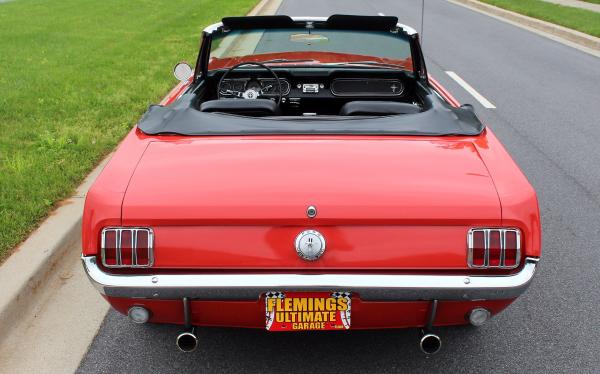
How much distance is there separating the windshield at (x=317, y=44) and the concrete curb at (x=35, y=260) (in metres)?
1.42

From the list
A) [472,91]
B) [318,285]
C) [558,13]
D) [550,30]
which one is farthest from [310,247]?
[558,13]

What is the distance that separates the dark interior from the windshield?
0.30ft

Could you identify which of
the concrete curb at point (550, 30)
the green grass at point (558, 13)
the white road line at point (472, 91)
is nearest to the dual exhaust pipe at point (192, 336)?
the white road line at point (472, 91)

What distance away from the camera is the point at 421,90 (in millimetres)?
3924

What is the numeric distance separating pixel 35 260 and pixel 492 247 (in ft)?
8.62

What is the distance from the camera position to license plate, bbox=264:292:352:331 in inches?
96.4

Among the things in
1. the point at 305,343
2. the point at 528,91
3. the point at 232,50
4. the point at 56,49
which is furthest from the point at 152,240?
the point at 56,49

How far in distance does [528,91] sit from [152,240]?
8250mm

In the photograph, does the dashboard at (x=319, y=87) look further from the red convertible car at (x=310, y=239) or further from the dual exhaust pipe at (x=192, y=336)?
the dual exhaust pipe at (x=192, y=336)

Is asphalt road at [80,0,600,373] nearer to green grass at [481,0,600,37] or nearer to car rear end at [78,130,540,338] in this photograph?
car rear end at [78,130,540,338]

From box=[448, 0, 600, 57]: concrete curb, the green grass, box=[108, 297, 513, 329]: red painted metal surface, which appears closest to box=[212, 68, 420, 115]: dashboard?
box=[108, 297, 513, 329]: red painted metal surface

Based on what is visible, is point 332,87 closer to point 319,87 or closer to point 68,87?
point 319,87

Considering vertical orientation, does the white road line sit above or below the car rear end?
below

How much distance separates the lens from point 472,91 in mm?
9367
